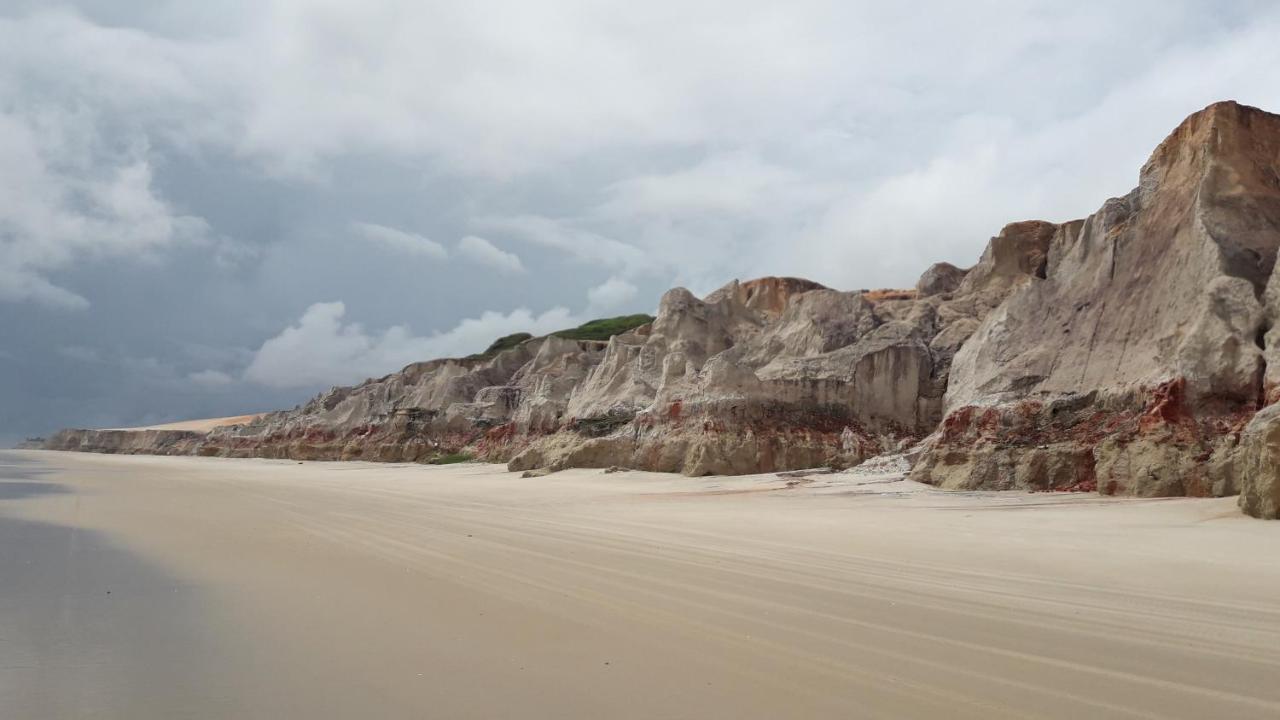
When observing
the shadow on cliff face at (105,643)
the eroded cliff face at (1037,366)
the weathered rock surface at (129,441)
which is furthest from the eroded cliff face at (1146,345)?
the weathered rock surface at (129,441)

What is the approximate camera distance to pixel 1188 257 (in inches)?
621

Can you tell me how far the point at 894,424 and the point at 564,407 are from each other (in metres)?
20.2

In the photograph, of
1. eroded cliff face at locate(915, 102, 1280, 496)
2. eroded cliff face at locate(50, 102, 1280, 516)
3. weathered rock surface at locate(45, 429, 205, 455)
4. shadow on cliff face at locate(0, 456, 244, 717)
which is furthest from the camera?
weathered rock surface at locate(45, 429, 205, 455)

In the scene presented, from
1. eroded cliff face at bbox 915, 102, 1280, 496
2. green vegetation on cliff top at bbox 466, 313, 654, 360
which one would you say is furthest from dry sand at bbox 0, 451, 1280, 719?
green vegetation on cliff top at bbox 466, 313, 654, 360

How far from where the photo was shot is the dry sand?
371cm

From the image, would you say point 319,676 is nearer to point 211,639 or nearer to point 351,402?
point 211,639

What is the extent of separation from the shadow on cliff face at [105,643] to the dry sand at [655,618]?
1.0 inches

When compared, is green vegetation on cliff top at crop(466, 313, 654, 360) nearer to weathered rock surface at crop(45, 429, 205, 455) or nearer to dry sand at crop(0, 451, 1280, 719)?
weathered rock surface at crop(45, 429, 205, 455)

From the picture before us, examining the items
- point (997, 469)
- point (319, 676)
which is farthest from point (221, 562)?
point (997, 469)

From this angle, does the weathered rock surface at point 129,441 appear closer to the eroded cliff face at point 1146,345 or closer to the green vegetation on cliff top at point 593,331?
the green vegetation on cliff top at point 593,331

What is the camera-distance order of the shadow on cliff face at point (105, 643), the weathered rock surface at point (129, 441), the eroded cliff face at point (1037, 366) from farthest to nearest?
the weathered rock surface at point (129, 441) → the eroded cliff face at point (1037, 366) → the shadow on cliff face at point (105, 643)

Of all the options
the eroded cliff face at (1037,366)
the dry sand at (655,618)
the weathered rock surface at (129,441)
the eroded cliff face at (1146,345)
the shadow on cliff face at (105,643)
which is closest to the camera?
the shadow on cliff face at (105,643)

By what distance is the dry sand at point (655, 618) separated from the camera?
371 centimetres

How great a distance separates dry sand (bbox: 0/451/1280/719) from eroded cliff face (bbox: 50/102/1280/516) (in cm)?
286
